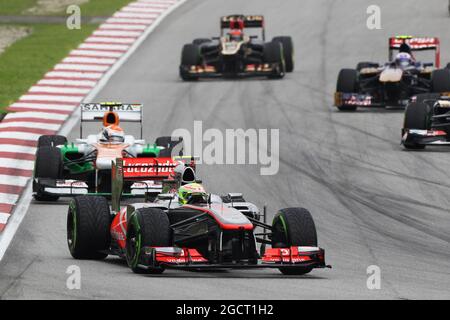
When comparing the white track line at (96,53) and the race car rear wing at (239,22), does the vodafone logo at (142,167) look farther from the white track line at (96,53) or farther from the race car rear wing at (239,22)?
the white track line at (96,53)

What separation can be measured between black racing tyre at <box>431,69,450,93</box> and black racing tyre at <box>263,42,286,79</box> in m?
5.77

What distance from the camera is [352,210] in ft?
71.6

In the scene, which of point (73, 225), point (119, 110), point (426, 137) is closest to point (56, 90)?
point (119, 110)

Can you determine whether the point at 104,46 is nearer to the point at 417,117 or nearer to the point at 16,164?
the point at 16,164

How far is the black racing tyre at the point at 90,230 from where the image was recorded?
17469 millimetres

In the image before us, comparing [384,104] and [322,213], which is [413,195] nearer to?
[322,213]

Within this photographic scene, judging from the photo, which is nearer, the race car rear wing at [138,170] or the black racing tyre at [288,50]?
the race car rear wing at [138,170]

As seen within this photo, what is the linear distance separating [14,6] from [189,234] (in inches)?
1306

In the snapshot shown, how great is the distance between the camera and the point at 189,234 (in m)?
16.4

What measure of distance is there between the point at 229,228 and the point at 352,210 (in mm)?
6355

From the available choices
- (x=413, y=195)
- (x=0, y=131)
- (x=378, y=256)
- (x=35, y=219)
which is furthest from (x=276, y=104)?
(x=378, y=256)

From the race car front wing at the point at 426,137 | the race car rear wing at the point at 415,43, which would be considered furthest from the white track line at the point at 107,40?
the race car front wing at the point at 426,137

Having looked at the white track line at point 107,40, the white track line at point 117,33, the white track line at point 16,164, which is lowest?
the white track line at point 16,164

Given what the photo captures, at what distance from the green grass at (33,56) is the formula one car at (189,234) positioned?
1534 centimetres
